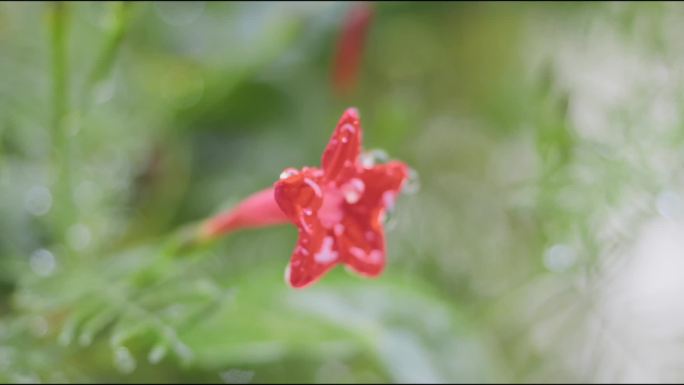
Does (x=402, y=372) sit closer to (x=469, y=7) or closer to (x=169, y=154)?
(x=169, y=154)

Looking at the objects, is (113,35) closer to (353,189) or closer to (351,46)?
(353,189)

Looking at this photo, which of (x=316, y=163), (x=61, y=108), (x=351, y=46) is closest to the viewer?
(x=61, y=108)

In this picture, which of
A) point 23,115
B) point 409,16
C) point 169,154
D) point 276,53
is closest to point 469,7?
point 409,16

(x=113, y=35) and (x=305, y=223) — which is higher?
(x=113, y=35)

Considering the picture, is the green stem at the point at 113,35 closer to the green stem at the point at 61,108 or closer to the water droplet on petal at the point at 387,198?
the green stem at the point at 61,108

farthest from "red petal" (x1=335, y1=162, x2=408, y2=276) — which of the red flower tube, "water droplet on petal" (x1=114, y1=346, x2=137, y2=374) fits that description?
the red flower tube

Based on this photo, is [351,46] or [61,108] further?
[351,46]

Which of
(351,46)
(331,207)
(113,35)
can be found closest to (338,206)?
(331,207)

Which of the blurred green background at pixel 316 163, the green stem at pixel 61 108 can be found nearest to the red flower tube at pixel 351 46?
the blurred green background at pixel 316 163
